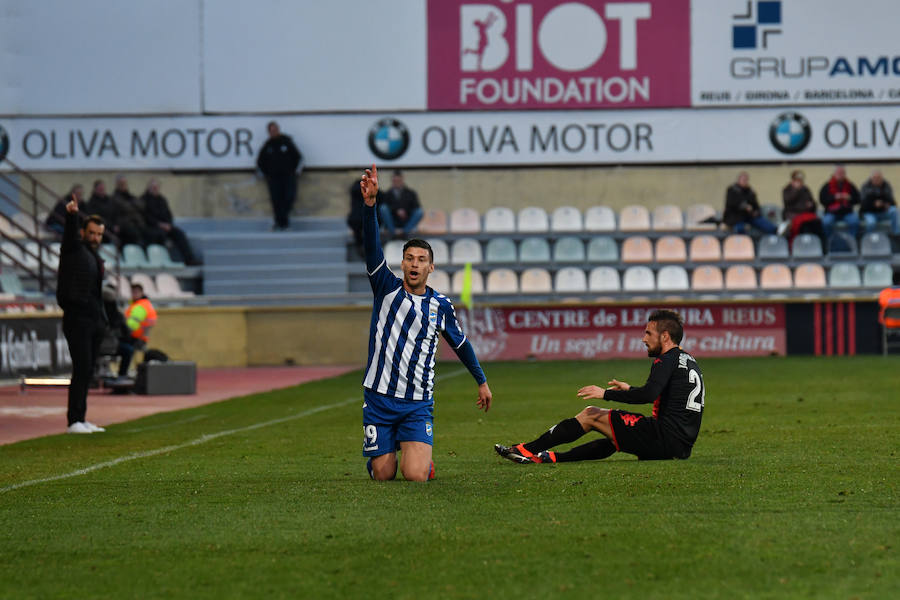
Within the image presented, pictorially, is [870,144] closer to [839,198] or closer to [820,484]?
[839,198]

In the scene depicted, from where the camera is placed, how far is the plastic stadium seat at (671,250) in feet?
95.1

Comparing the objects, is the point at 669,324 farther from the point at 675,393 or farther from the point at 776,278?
the point at 776,278

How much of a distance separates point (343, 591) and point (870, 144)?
27.7 meters

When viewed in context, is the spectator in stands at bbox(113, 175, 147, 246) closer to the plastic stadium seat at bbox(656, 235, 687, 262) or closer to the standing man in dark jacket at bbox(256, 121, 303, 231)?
the standing man in dark jacket at bbox(256, 121, 303, 231)

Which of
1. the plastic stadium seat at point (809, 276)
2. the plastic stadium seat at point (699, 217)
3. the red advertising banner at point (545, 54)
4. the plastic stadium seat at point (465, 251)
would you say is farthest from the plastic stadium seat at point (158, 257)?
the plastic stadium seat at point (809, 276)

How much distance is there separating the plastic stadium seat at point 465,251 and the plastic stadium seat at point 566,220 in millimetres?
1866

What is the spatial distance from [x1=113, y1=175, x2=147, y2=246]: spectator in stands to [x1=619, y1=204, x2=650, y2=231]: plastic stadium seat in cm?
1062

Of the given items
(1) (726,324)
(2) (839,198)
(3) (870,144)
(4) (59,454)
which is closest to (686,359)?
(4) (59,454)

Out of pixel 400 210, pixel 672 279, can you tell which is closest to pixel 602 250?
pixel 672 279

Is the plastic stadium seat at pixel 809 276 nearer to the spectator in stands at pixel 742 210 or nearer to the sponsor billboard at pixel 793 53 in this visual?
the spectator in stands at pixel 742 210

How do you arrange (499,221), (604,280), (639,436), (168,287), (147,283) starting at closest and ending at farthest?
(639,436) < (147,283) < (168,287) < (604,280) < (499,221)

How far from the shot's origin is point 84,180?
3078 centimetres

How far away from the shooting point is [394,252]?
93.7ft

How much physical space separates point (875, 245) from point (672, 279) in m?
4.65
